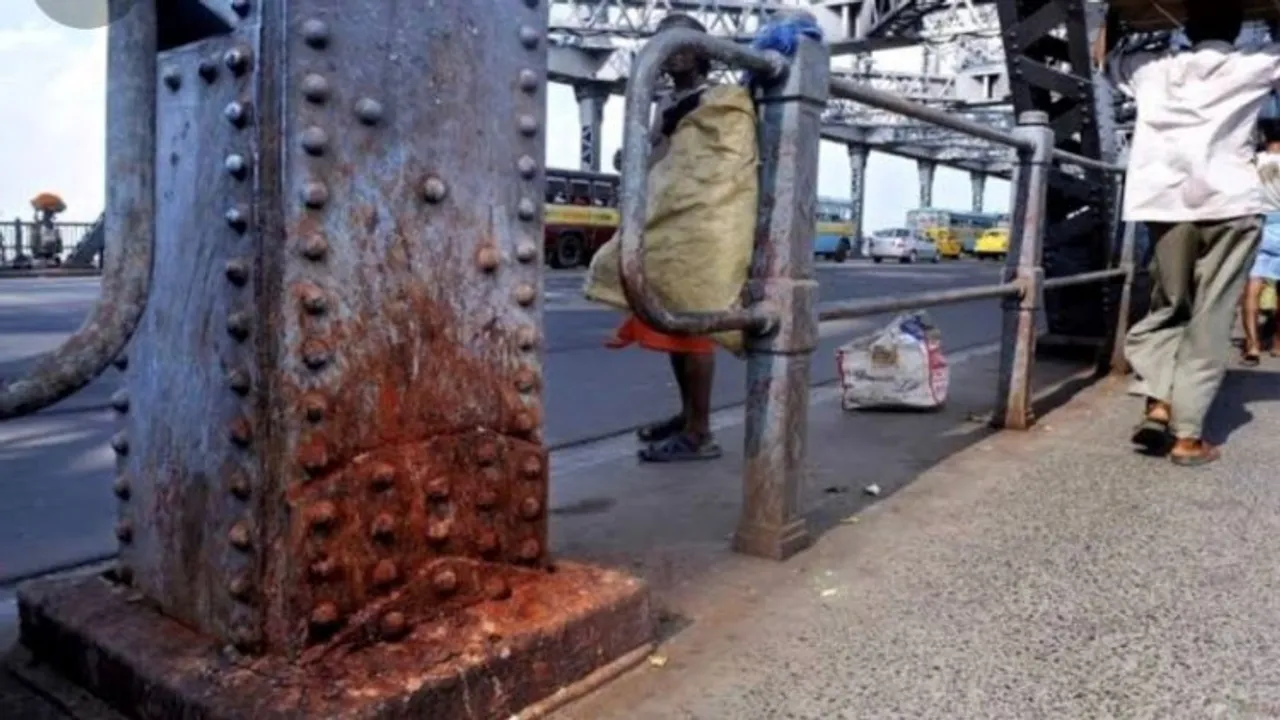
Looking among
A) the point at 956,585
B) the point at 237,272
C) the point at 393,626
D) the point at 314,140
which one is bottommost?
the point at 956,585

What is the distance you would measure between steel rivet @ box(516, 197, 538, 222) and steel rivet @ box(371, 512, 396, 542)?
61cm

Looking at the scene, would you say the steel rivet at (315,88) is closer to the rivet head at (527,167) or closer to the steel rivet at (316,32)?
the steel rivet at (316,32)

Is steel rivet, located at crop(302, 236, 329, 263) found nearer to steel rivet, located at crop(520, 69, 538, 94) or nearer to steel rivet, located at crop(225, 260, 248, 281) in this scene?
steel rivet, located at crop(225, 260, 248, 281)

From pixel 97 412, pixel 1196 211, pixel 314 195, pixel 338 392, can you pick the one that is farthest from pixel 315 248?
pixel 97 412

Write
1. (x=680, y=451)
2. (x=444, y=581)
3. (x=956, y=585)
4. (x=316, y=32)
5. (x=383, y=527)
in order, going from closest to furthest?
1. (x=316, y=32)
2. (x=383, y=527)
3. (x=444, y=581)
4. (x=956, y=585)
5. (x=680, y=451)

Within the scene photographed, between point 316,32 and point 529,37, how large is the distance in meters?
0.46

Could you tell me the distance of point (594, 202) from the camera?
103 ft

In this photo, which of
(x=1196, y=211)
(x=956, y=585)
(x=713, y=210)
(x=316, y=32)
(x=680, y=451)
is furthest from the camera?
(x=680, y=451)

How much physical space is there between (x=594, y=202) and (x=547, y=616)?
98.4 feet

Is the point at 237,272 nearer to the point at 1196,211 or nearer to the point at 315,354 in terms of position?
the point at 315,354

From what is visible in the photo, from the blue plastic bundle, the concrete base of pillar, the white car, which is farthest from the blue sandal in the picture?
the white car

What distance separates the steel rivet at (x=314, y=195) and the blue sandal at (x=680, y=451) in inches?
106

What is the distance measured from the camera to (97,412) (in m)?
5.76

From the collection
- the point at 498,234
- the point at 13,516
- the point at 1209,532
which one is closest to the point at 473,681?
the point at 498,234
